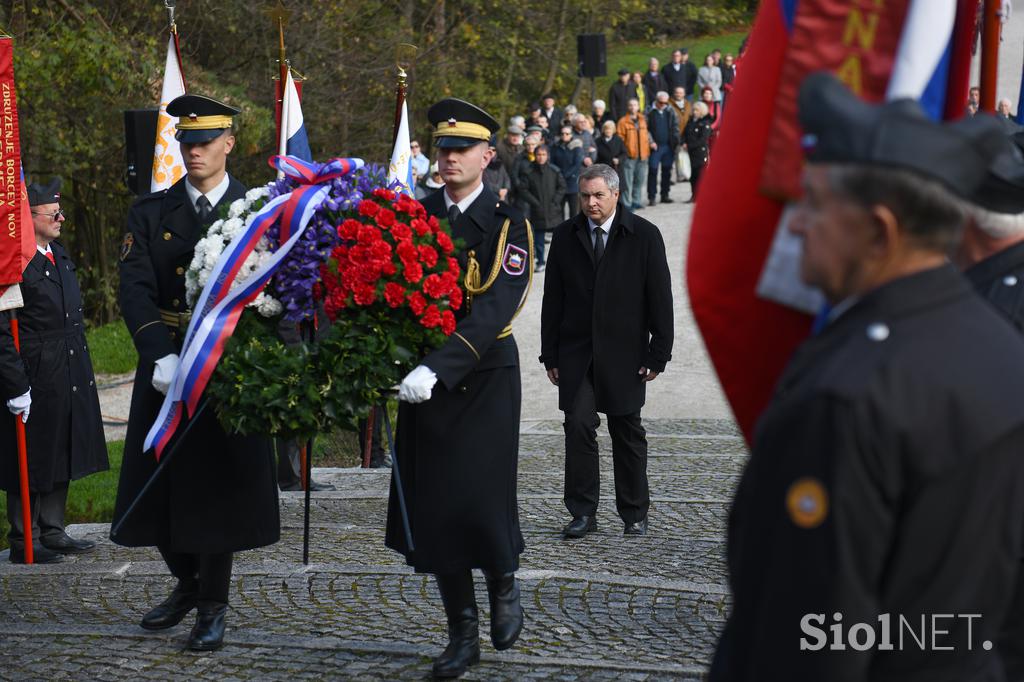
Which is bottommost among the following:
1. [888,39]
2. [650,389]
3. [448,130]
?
[650,389]

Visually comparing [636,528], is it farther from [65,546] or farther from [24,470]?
[24,470]

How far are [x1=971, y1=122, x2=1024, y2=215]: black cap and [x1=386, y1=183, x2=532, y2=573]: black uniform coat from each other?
228cm

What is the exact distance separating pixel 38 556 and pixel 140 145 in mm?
4827

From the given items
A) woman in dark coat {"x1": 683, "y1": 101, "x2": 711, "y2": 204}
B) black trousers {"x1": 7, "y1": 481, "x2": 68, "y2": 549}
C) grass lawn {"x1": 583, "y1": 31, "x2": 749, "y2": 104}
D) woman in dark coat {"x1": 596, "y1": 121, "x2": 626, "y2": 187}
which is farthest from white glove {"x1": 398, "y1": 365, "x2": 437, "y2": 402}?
grass lawn {"x1": 583, "y1": 31, "x2": 749, "y2": 104}

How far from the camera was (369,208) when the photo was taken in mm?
5406

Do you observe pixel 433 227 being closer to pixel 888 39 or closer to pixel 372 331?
pixel 372 331

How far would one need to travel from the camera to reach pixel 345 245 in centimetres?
538

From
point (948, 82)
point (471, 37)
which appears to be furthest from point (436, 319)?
point (471, 37)

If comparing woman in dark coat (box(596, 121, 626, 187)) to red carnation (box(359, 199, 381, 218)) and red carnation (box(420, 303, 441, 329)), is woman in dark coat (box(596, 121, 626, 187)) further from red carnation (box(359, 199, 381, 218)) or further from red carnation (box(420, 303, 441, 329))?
red carnation (box(420, 303, 441, 329))

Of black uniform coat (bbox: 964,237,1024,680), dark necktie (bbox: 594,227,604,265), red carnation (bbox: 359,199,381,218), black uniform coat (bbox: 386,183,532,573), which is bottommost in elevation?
black uniform coat (bbox: 386,183,532,573)

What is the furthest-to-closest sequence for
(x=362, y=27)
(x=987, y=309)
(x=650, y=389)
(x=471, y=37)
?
1. (x=471, y=37)
2. (x=362, y=27)
3. (x=650, y=389)
4. (x=987, y=309)

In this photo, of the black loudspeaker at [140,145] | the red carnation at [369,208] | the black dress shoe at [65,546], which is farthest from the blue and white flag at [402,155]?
the red carnation at [369,208]

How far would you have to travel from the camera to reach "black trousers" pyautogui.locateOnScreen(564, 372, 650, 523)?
7852mm

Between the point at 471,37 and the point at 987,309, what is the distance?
23865 millimetres
